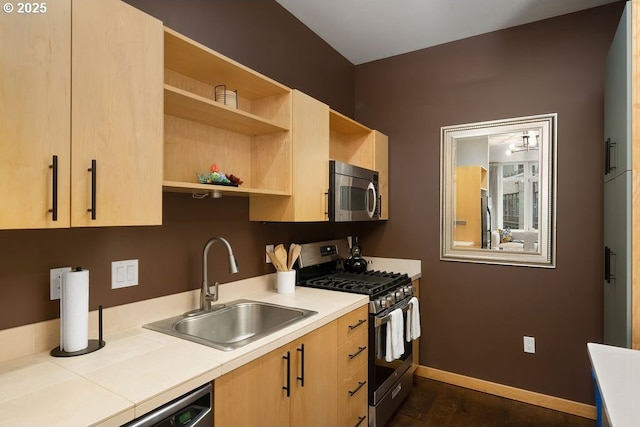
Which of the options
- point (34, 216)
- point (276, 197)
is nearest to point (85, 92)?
point (34, 216)

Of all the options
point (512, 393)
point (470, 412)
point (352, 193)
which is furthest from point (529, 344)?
point (352, 193)

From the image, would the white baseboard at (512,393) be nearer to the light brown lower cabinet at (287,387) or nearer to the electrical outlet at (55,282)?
the light brown lower cabinet at (287,387)

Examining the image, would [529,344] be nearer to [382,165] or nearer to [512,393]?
[512,393]

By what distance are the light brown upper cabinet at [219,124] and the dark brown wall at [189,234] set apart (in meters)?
0.21

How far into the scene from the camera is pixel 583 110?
2.52 meters

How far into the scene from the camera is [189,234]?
1856mm

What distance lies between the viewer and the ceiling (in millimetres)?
2480

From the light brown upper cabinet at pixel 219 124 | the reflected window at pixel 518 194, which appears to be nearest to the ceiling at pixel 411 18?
the light brown upper cabinet at pixel 219 124

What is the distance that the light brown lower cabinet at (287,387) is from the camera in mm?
1254

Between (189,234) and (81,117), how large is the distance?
2.79 feet

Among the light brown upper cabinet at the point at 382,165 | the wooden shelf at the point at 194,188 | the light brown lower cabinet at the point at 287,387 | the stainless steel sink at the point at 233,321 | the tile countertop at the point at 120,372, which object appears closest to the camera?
the tile countertop at the point at 120,372

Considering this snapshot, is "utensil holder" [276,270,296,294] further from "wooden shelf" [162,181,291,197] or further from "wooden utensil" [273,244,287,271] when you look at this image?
"wooden shelf" [162,181,291,197]

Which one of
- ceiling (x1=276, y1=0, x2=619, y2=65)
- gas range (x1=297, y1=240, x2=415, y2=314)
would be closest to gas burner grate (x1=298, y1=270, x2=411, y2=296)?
gas range (x1=297, y1=240, x2=415, y2=314)

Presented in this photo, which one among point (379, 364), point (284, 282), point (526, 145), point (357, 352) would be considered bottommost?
point (379, 364)
